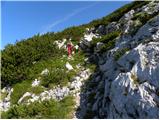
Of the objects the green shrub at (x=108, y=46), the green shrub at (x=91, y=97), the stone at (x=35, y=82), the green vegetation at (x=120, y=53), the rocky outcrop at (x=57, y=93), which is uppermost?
the green shrub at (x=108, y=46)

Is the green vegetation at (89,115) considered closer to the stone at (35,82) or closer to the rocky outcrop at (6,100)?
the rocky outcrop at (6,100)

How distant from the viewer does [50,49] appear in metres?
24.8

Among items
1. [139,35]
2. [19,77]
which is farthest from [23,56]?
[139,35]

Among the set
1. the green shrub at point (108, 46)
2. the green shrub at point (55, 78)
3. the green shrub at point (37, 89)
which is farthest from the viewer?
the green shrub at point (108, 46)

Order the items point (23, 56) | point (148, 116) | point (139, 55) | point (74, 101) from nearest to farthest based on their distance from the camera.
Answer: point (148, 116), point (139, 55), point (74, 101), point (23, 56)

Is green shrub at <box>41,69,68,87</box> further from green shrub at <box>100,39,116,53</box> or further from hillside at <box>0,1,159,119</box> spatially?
green shrub at <box>100,39,116,53</box>

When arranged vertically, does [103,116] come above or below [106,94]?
below

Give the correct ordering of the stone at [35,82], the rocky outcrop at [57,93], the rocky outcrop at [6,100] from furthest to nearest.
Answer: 1. the stone at [35,82]
2. the rocky outcrop at [6,100]
3. the rocky outcrop at [57,93]

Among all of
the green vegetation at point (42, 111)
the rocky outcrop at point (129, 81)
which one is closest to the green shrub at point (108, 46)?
the rocky outcrop at point (129, 81)

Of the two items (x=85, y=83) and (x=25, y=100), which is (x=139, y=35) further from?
(x=25, y=100)

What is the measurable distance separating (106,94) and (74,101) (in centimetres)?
246

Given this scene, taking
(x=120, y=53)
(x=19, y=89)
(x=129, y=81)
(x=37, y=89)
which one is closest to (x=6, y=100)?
(x=19, y=89)

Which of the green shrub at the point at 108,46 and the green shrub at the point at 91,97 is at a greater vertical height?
the green shrub at the point at 108,46

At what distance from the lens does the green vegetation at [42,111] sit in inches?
680
